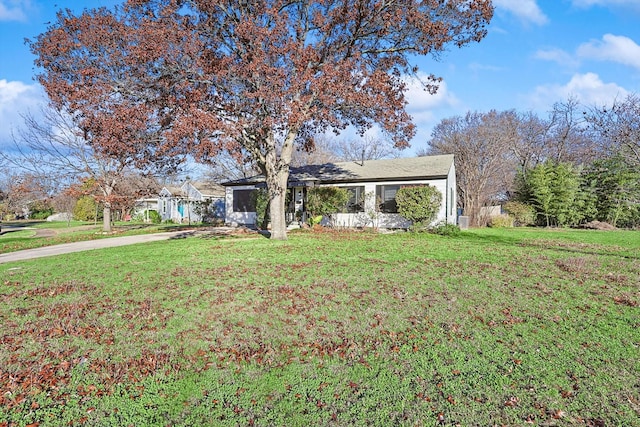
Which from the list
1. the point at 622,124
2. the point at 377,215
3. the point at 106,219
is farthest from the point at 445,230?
the point at 106,219

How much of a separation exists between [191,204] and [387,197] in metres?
21.0

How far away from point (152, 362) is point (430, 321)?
10.5 ft

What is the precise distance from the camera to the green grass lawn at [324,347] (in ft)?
8.62

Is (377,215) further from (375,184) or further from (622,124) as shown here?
(622,124)

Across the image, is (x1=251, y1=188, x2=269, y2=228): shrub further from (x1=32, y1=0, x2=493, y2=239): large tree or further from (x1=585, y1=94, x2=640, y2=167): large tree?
(x1=585, y1=94, x2=640, y2=167): large tree

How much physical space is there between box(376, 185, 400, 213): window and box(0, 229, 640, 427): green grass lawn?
9.81 metres

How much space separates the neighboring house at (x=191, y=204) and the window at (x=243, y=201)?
16.8 ft

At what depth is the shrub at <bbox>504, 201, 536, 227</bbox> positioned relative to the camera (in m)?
21.1

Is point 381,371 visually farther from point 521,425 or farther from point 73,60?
point 73,60

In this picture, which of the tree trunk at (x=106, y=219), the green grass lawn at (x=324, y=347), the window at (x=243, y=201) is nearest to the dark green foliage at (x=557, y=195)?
the green grass lawn at (x=324, y=347)

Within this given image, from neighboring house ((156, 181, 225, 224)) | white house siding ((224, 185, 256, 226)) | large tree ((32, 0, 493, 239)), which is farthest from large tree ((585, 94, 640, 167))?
neighboring house ((156, 181, 225, 224))

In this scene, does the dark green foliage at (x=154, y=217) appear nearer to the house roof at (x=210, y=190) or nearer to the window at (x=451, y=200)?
the house roof at (x=210, y=190)

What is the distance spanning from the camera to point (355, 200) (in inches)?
702

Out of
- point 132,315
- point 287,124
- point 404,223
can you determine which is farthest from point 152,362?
point 404,223
